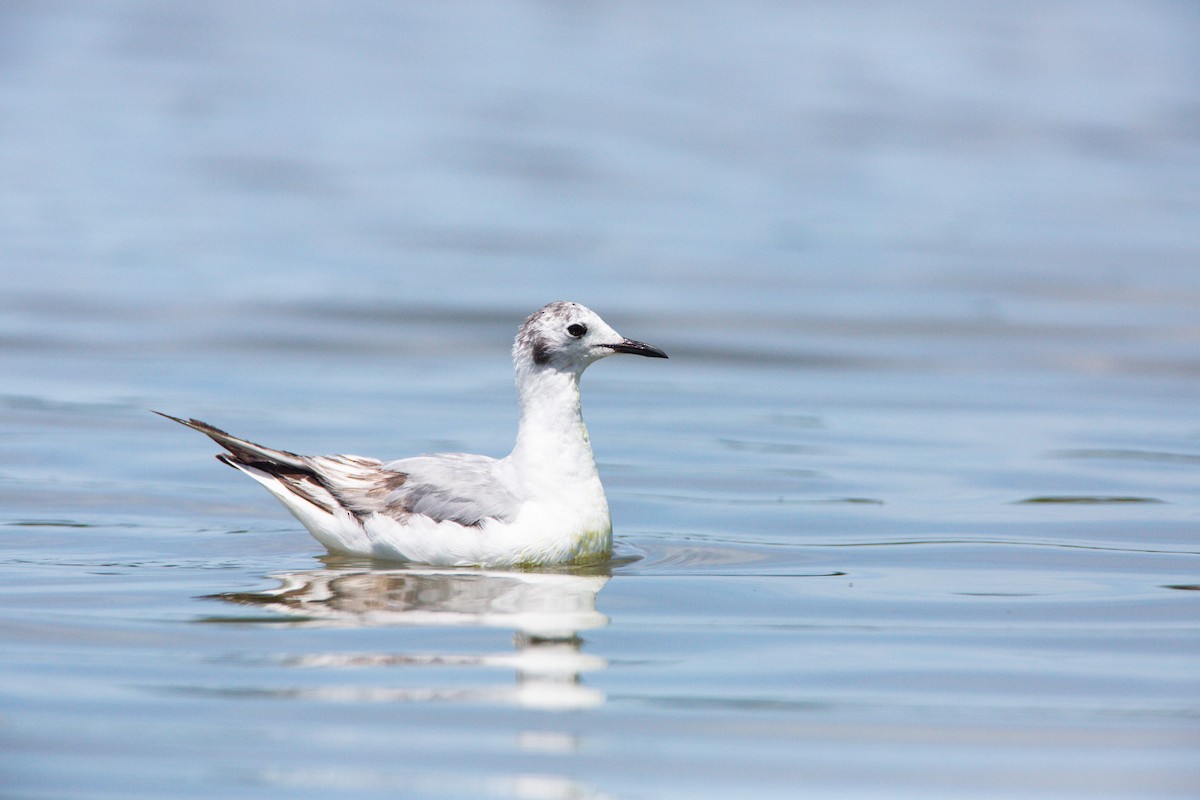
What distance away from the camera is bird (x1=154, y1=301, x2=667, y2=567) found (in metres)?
10.4

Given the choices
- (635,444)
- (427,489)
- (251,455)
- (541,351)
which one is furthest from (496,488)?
(635,444)

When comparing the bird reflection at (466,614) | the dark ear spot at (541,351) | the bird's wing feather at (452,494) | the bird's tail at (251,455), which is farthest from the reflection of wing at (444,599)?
the dark ear spot at (541,351)

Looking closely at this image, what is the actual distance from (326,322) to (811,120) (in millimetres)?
20395

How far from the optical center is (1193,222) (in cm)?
2791

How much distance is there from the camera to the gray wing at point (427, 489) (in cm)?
1040

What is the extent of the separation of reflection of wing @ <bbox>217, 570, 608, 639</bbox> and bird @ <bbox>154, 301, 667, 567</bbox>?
0.16 metres

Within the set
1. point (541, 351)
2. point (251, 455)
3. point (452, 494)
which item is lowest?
point (452, 494)

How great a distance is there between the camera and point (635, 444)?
14820 millimetres

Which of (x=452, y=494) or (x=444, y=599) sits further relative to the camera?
(x=452, y=494)

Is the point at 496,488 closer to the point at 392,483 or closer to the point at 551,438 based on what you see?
the point at 551,438

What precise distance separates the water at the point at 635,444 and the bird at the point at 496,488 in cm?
22

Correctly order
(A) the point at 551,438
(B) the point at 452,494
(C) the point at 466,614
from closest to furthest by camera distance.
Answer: (C) the point at 466,614 < (B) the point at 452,494 < (A) the point at 551,438

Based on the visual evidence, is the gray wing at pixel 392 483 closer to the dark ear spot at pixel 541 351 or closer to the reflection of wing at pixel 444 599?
the reflection of wing at pixel 444 599

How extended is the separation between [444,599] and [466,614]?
36cm
